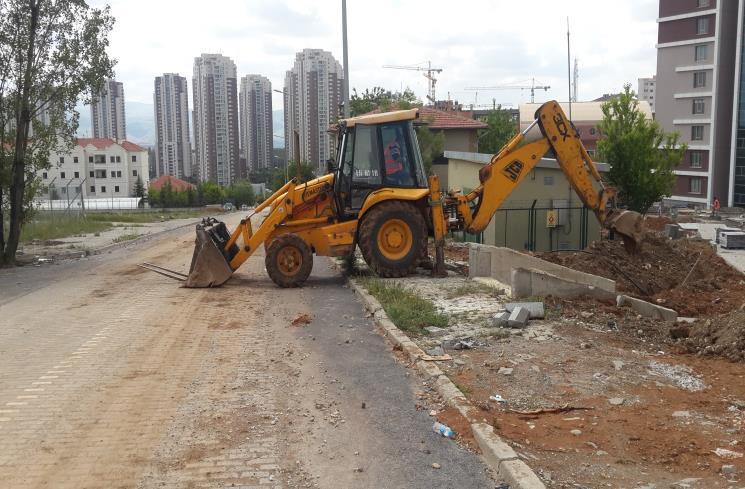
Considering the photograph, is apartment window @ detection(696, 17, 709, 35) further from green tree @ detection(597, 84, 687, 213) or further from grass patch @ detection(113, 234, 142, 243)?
grass patch @ detection(113, 234, 142, 243)

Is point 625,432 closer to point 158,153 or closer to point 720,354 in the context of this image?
point 720,354

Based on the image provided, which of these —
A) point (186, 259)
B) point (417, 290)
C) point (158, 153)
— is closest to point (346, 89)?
point (186, 259)

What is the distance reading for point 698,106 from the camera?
64188 mm

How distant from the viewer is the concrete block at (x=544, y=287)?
11656 mm

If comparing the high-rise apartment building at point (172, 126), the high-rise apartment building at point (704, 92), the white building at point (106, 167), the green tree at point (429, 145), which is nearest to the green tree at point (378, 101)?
the green tree at point (429, 145)

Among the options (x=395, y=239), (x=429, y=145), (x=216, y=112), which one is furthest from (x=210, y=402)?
(x=216, y=112)

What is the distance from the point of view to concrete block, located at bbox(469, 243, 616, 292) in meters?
12.9

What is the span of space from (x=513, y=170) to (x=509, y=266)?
2.28 m

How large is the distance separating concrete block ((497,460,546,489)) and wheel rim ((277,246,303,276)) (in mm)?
9683

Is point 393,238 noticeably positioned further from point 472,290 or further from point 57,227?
point 57,227

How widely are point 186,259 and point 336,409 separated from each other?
47.3 ft

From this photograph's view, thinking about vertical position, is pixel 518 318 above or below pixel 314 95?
below

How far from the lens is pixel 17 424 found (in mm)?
6488

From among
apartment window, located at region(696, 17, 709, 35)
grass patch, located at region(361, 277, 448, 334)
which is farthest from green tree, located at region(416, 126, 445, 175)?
apartment window, located at region(696, 17, 709, 35)
